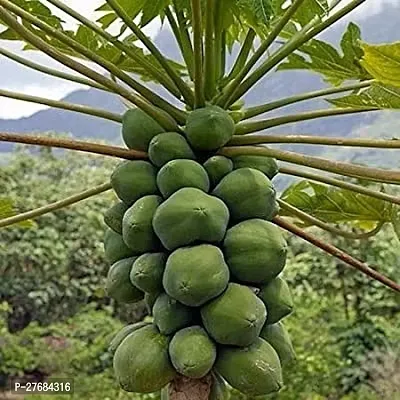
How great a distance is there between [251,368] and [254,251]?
0.34 ft

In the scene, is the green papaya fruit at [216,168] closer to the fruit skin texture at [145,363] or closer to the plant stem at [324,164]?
the plant stem at [324,164]

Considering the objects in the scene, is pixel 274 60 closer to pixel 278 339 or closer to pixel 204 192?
Answer: pixel 204 192

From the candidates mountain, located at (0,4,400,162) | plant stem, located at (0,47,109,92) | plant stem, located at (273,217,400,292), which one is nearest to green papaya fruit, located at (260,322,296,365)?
plant stem, located at (273,217,400,292)

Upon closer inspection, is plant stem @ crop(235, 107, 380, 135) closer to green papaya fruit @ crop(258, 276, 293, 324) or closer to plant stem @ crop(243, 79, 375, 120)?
plant stem @ crop(243, 79, 375, 120)

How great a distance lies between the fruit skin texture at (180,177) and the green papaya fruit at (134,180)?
0.02 m

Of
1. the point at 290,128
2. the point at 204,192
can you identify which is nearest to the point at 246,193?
the point at 204,192

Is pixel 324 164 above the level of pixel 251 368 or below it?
above

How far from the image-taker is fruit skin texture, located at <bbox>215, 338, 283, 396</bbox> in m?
0.69

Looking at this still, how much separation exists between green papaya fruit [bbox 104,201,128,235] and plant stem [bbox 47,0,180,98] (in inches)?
5.4

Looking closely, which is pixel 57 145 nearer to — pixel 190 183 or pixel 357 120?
pixel 190 183

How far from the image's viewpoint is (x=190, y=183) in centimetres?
72

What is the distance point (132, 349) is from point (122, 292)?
8 centimetres

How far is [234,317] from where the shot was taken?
677mm

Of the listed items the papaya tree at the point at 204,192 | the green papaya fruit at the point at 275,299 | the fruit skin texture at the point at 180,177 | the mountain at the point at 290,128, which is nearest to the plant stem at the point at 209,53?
the papaya tree at the point at 204,192
